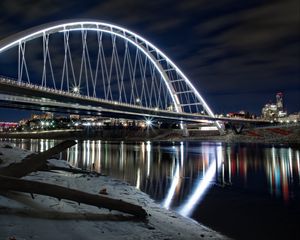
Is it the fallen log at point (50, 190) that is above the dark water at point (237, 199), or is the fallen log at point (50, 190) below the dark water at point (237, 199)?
above

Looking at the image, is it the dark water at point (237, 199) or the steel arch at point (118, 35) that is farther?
the steel arch at point (118, 35)

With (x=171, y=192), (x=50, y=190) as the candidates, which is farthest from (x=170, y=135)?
(x=50, y=190)

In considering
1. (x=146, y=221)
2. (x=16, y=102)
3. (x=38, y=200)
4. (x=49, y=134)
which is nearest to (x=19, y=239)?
(x=38, y=200)

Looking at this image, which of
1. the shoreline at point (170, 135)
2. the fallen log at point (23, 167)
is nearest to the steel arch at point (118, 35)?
the shoreline at point (170, 135)

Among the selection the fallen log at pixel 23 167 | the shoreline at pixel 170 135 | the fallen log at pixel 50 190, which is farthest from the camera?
the shoreline at pixel 170 135

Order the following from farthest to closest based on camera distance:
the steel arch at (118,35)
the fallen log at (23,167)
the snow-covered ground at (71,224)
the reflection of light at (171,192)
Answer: the steel arch at (118,35) < the reflection of light at (171,192) < the fallen log at (23,167) < the snow-covered ground at (71,224)

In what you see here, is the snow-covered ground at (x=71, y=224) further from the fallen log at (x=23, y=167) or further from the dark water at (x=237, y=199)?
the dark water at (x=237, y=199)

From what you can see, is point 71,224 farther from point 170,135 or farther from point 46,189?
point 170,135

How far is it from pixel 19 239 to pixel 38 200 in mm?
2580

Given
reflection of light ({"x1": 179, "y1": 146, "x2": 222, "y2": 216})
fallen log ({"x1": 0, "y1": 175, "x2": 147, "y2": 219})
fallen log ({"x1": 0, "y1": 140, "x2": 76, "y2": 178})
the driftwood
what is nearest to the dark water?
reflection of light ({"x1": 179, "y1": 146, "x2": 222, "y2": 216})

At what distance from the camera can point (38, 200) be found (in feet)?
25.9

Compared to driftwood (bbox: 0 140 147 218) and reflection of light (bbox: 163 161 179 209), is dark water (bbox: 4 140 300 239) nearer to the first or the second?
reflection of light (bbox: 163 161 179 209)

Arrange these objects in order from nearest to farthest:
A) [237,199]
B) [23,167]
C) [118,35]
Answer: [23,167]
[237,199]
[118,35]

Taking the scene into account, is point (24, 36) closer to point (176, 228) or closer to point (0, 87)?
point (0, 87)
